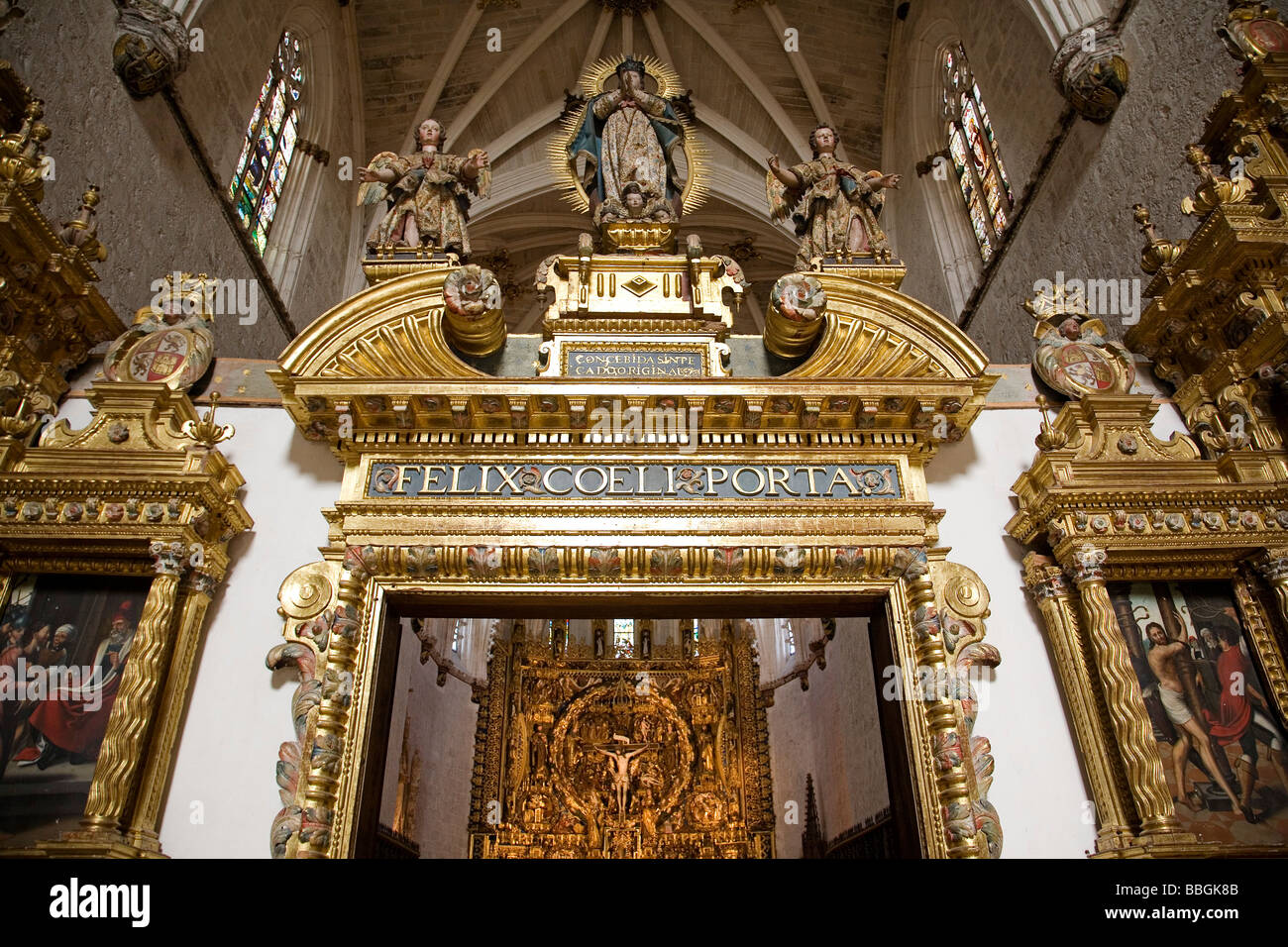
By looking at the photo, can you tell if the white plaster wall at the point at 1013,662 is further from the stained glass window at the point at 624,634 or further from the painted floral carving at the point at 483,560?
the stained glass window at the point at 624,634

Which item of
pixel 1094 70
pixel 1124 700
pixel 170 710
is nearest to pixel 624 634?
pixel 1094 70

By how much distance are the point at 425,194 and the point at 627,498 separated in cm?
323

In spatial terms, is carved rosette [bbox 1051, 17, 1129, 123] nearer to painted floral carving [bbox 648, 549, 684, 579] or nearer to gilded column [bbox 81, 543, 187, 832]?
painted floral carving [bbox 648, 549, 684, 579]

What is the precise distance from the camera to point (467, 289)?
555cm

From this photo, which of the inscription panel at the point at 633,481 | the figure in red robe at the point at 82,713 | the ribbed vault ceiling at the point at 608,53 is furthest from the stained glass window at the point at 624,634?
the figure in red robe at the point at 82,713

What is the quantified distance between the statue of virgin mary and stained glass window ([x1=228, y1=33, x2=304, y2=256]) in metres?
6.18

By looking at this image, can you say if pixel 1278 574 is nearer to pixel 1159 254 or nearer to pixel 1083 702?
pixel 1083 702

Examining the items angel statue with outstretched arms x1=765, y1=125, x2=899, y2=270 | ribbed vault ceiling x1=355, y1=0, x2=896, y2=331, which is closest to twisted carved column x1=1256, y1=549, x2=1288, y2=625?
angel statue with outstretched arms x1=765, y1=125, x2=899, y2=270

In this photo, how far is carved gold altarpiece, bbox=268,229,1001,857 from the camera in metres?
4.79

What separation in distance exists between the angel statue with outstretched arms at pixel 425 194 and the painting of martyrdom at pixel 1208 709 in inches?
209

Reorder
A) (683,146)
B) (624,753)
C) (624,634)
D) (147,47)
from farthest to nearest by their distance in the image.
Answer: (624,634) → (624,753) → (147,47) → (683,146)

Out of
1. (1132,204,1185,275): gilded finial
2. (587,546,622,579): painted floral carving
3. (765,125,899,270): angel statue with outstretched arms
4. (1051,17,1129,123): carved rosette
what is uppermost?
(1051,17,1129,123): carved rosette

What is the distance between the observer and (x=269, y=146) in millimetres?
12867

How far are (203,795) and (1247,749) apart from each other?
18.5 feet
